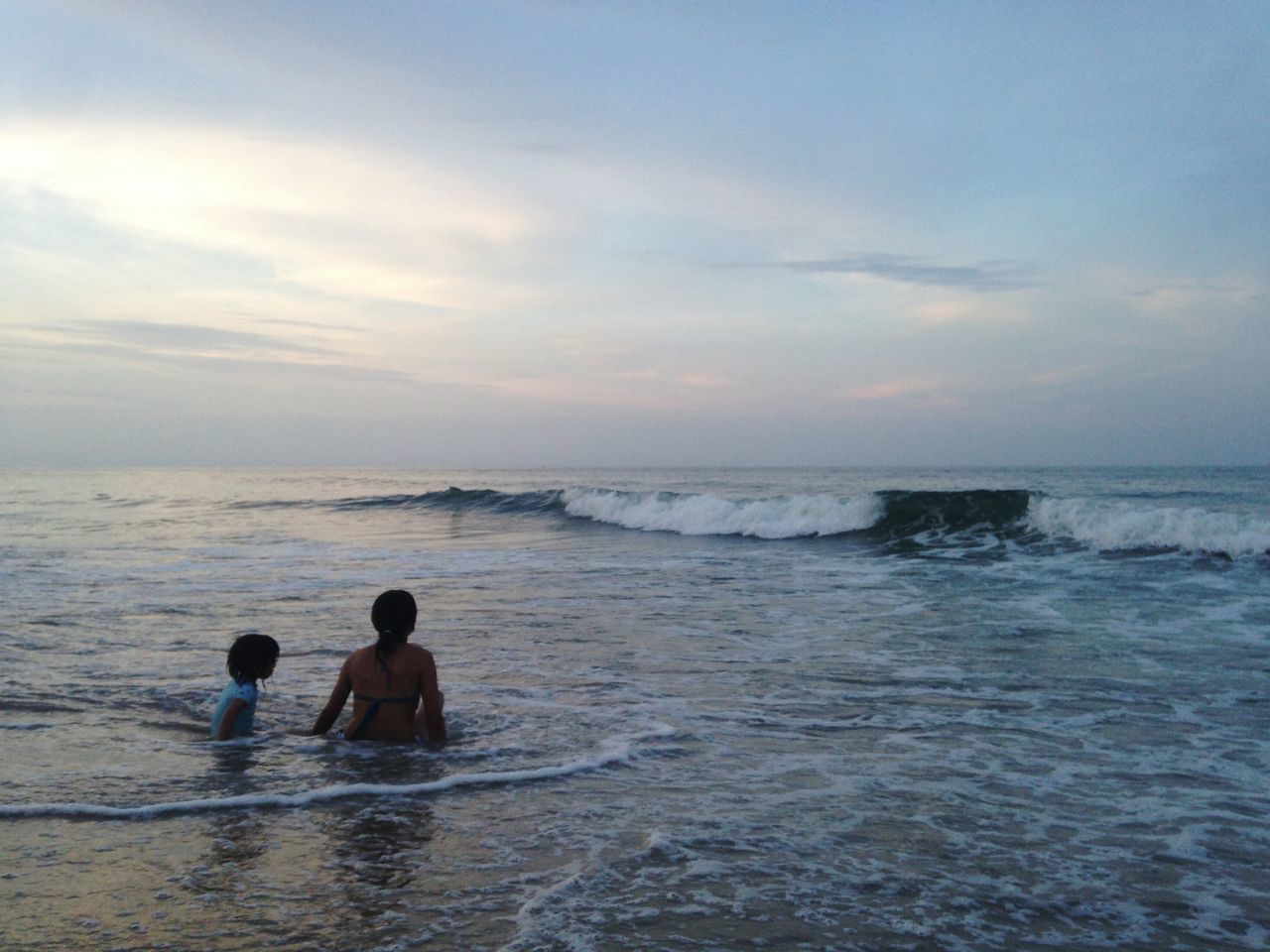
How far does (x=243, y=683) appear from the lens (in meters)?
5.82

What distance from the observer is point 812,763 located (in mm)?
5441

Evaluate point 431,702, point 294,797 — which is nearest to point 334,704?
point 431,702

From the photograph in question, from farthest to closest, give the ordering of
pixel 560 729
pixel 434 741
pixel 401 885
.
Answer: pixel 560 729 → pixel 434 741 → pixel 401 885

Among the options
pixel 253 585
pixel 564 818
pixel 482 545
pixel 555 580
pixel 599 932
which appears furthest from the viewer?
pixel 482 545

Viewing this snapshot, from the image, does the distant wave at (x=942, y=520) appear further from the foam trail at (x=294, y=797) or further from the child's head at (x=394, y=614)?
the child's head at (x=394, y=614)

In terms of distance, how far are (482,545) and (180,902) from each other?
1885 centimetres

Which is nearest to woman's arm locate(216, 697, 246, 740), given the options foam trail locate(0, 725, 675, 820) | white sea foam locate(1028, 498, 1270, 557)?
foam trail locate(0, 725, 675, 820)

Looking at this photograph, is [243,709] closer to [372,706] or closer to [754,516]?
[372,706]

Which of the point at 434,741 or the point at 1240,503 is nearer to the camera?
the point at 434,741

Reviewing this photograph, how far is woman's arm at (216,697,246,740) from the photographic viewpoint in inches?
227

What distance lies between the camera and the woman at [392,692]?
18.6ft

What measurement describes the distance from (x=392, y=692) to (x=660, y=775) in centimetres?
183

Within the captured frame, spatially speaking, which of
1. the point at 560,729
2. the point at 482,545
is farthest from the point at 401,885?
the point at 482,545

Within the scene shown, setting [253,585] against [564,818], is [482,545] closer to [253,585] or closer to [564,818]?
[253,585]
